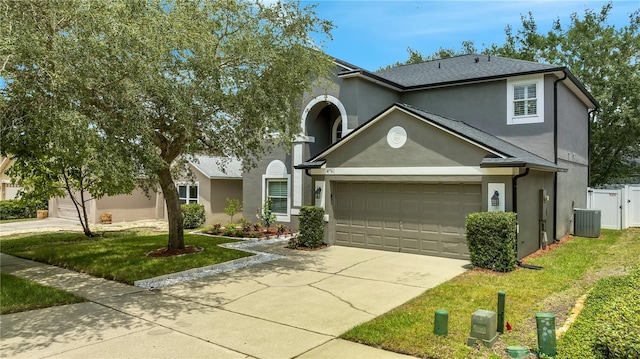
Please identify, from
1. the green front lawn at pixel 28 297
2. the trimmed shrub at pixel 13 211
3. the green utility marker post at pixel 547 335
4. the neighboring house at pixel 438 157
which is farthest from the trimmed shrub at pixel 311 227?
the trimmed shrub at pixel 13 211

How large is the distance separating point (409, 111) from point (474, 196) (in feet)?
9.70

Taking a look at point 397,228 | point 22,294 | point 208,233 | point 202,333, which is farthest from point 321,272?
point 208,233

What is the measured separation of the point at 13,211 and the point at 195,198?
13760 mm

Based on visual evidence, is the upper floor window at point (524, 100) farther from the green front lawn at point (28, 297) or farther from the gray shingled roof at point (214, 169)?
the green front lawn at point (28, 297)

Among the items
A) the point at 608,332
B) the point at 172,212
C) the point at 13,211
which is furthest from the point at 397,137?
the point at 13,211

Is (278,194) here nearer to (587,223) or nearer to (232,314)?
(232,314)

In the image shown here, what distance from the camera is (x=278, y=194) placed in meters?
18.2

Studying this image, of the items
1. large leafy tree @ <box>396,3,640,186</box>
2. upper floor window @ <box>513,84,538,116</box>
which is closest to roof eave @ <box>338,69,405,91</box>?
upper floor window @ <box>513,84,538,116</box>

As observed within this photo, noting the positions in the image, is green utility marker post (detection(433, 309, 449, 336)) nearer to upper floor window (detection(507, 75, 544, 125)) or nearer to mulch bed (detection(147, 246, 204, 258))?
mulch bed (detection(147, 246, 204, 258))

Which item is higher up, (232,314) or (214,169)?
(214,169)

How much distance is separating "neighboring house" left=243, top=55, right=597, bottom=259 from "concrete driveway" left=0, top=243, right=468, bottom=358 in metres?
1.92

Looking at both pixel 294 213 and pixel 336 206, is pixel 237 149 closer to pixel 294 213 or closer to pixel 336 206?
pixel 336 206

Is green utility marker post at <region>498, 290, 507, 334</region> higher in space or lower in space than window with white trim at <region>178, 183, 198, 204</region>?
lower

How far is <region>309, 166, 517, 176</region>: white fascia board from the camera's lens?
10.7 metres
